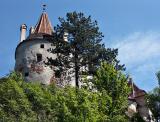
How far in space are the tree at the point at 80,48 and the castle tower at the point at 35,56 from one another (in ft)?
14.4

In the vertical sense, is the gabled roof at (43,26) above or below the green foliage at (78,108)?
above

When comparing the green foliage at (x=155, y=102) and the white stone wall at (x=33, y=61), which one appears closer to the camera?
the green foliage at (x=155, y=102)

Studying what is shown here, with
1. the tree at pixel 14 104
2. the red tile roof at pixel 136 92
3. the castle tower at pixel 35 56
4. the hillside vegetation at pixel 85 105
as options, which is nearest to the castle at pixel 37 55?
the castle tower at pixel 35 56

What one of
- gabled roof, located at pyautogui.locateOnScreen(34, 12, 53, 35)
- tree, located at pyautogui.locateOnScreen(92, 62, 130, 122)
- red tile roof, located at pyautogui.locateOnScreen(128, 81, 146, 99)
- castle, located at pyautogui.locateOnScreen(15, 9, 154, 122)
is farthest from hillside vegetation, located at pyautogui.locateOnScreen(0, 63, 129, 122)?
red tile roof, located at pyautogui.locateOnScreen(128, 81, 146, 99)

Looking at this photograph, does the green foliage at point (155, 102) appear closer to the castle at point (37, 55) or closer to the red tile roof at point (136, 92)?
the castle at point (37, 55)

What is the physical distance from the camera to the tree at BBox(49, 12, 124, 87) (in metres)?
41.2

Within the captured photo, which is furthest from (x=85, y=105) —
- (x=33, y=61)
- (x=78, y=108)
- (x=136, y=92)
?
(x=136, y=92)

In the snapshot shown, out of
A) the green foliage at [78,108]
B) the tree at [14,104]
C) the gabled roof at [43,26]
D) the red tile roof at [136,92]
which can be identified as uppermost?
the gabled roof at [43,26]

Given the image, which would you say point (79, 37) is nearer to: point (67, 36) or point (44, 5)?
point (67, 36)

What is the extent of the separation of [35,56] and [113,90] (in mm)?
25973

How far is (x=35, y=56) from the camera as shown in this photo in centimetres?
4875

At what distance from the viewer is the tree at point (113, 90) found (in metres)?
22.8

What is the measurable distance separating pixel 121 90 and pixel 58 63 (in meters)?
18.8

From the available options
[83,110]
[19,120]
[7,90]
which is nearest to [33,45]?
[7,90]
